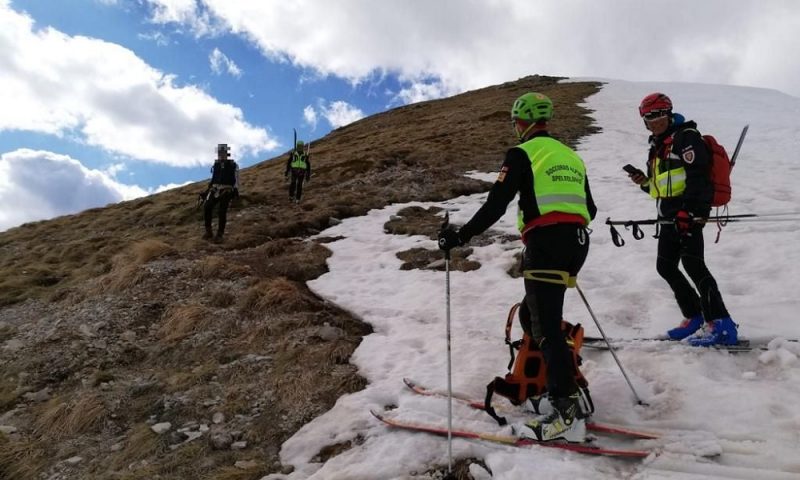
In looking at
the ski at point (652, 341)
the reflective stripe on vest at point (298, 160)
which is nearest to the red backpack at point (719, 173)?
the ski at point (652, 341)

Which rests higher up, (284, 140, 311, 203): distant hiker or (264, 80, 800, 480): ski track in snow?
(284, 140, 311, 203): distant hiker

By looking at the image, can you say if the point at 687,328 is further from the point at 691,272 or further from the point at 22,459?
the point at 22,459

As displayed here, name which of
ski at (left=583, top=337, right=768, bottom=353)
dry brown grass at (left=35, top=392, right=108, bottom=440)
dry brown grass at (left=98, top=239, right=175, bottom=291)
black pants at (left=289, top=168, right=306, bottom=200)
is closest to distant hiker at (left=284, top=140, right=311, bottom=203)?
black pants at (left=289, top=168, right=306, bottom=200)

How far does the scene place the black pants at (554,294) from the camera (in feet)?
14.6

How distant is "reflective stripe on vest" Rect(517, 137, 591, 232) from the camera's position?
14.6 ft

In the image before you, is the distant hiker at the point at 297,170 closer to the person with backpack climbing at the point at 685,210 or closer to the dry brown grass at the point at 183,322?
the dry brown grass at the point at 183,322

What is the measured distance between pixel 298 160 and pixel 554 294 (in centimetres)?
1724

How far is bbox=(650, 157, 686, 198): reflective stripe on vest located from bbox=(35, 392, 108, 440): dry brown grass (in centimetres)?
703

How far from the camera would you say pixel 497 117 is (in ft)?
106

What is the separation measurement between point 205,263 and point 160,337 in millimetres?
2584

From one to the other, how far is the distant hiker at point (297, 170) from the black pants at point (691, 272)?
1468cm

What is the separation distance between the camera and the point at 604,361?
6.02 metres

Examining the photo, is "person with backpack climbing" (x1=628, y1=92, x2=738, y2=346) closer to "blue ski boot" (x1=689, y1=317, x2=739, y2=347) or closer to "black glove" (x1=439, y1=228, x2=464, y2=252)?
"blue ski boot" (x1=689, y1=317, x2=739, y2=347)

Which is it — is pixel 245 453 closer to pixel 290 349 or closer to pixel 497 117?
pixel 290 349
